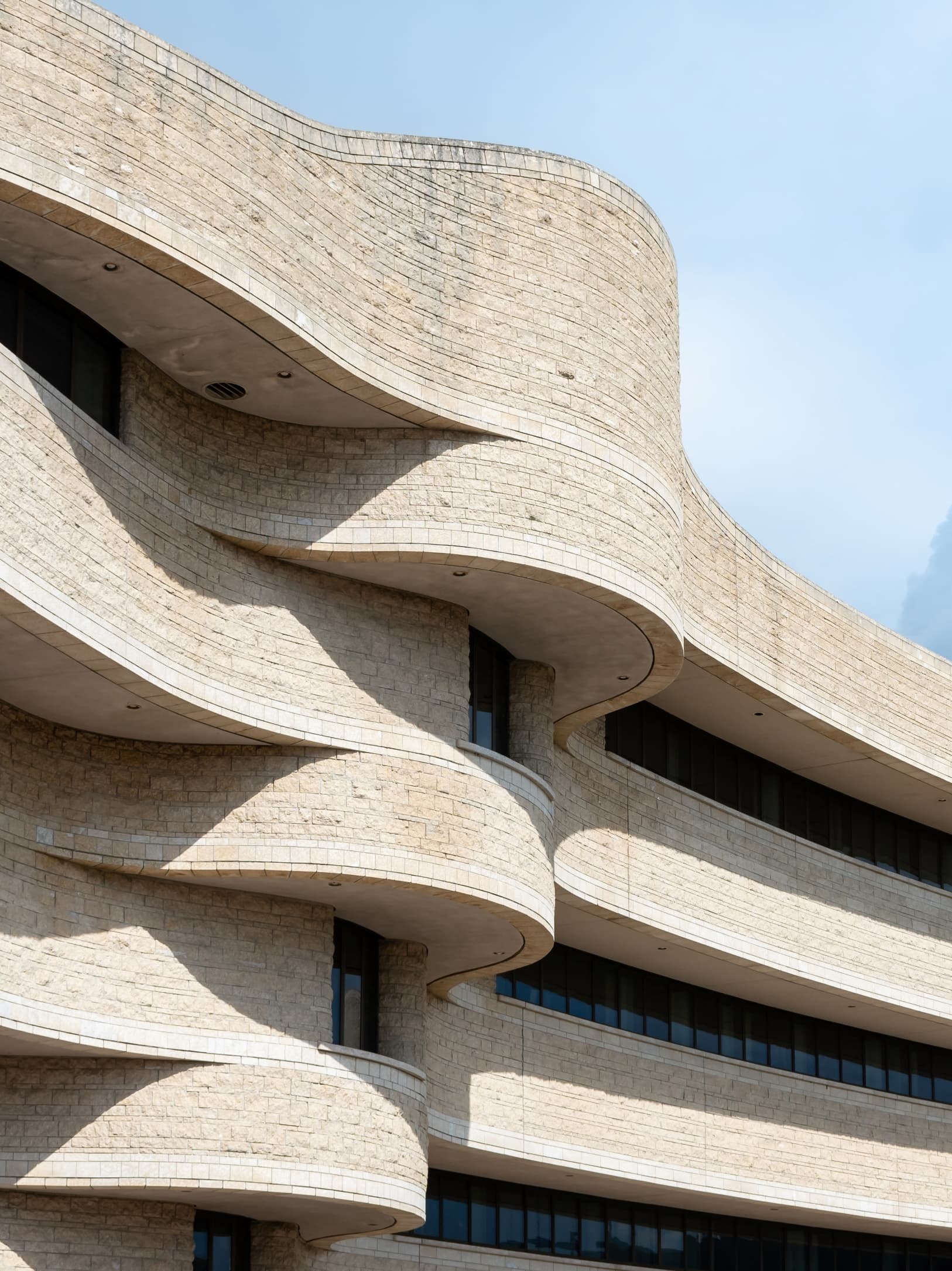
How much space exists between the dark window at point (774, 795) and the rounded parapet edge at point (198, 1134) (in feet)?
34.8

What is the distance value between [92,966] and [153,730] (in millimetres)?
2760

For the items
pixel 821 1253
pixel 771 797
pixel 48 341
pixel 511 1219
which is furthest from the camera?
pixel 821 1253

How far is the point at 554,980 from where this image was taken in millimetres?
32031

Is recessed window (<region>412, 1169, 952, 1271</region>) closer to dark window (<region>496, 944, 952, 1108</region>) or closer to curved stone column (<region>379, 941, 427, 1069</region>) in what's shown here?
dark window (<region>496, 944, 952, 1108</region>)

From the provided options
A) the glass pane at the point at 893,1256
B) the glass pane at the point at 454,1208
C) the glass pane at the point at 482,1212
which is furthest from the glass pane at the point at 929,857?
the glass pane at the point at 454,1208

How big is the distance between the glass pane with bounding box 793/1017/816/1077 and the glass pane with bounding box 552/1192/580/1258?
5828 millimetres

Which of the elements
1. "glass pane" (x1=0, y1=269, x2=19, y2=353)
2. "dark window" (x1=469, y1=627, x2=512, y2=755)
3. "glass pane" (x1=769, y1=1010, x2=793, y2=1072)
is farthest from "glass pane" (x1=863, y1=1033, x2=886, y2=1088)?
"glass pane" (x1=0, y1=269, x2=19, y2=353)

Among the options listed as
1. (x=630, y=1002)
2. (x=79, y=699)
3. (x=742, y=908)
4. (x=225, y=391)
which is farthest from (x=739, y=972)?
(x=79, y=699)

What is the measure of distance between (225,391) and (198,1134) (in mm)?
8530

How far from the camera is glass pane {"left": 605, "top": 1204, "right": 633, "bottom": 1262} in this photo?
3403 centimetres

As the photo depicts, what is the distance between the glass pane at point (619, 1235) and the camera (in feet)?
112

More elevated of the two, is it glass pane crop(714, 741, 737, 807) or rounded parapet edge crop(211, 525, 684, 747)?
glass pane crop(714, 741, 737, 807)

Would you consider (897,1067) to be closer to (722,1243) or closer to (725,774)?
(722,1243)

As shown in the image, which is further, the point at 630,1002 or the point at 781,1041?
the point at 781,1041
